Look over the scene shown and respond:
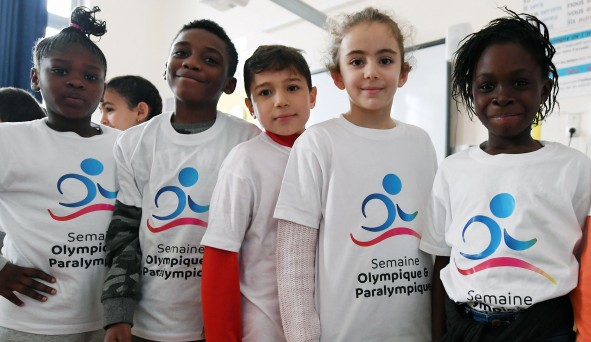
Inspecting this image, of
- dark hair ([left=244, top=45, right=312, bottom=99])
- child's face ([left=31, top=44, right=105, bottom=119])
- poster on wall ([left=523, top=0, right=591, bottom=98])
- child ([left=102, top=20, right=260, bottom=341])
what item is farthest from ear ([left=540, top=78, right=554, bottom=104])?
poster on wall ([left=523, top=0, right=591, bottom=98])

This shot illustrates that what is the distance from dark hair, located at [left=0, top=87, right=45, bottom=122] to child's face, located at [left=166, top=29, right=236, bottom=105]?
0.90 meters

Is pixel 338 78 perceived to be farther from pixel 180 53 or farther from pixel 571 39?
pixel 571 39

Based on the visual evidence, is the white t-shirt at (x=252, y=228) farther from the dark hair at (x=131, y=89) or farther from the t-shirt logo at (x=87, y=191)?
the dark hair at (x=131, y=89)

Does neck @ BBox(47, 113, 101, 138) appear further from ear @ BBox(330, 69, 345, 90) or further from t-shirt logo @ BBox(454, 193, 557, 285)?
t-shirt logo @ BBox(454, 193, 557, 285)

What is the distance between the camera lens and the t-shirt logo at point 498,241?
0.85 meters

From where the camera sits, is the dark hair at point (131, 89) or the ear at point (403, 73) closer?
the ear at point (403, 73)

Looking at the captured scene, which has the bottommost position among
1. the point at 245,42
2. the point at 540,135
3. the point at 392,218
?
the point at 392,218

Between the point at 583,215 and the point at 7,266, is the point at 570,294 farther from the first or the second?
the point at 7,266

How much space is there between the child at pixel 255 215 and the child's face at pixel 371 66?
152mm

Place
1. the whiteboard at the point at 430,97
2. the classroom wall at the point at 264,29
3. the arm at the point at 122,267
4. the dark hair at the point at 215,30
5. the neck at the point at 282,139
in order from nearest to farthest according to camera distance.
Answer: the arm at the point at 122,267 < the neck at the point at 282,139 < the dark hair at the point at 215,30 < the classroom wall at the point at 264,29 < the whiteboard at the point at 430,97

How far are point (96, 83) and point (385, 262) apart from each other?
92cm

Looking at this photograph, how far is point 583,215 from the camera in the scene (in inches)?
34.3

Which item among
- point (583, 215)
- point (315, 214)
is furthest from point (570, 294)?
point (315, 214)

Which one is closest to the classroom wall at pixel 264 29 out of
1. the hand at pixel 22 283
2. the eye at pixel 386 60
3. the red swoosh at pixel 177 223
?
the eye at pixel 386 60
